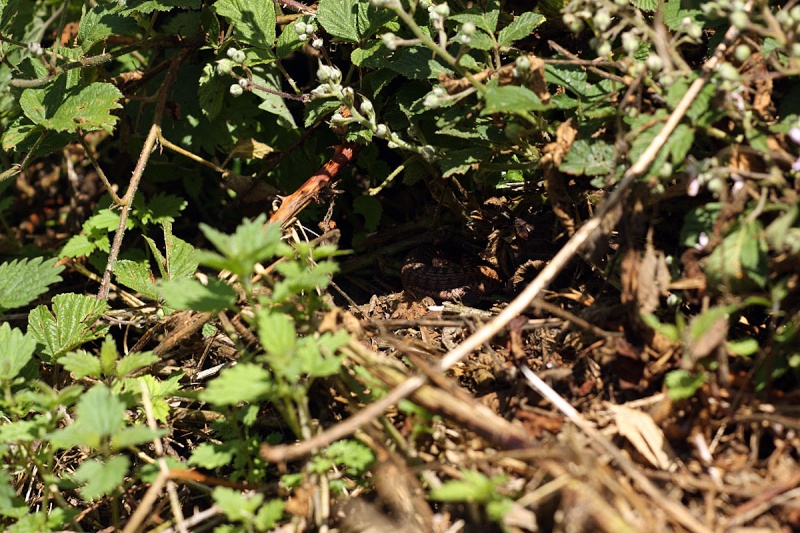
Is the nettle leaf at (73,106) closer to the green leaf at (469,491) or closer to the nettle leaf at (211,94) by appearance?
the nettle leaf at (211,94)

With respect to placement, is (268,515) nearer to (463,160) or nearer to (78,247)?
(463,160)

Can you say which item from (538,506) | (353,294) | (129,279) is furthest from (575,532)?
(129,279)

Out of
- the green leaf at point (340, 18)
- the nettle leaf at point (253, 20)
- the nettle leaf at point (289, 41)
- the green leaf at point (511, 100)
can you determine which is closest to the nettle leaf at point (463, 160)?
the green leaf at point (511, 100)

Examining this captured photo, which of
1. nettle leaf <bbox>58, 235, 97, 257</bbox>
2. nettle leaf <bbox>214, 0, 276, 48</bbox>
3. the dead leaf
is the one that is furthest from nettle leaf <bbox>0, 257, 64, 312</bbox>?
the dead leaf

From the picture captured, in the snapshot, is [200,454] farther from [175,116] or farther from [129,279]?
[175,116]

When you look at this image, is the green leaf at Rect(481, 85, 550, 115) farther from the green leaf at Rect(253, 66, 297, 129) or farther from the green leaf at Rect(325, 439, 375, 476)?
the green leaf at Rect(253, 66, 297, 129)

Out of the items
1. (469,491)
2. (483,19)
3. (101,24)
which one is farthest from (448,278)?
(101,24)
